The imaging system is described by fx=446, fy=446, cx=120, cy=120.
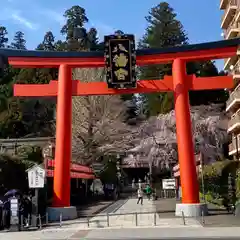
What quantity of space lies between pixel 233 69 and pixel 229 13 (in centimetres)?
693

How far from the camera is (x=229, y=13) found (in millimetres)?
52125

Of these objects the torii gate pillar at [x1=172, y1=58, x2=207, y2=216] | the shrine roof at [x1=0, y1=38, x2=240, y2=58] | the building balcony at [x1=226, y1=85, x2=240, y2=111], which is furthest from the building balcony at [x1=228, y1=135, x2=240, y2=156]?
the torii gate pillar at [x1=172, y1=58, x2=207, y2=216]

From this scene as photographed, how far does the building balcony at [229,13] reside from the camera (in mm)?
50000

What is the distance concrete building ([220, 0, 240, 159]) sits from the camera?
46531mm

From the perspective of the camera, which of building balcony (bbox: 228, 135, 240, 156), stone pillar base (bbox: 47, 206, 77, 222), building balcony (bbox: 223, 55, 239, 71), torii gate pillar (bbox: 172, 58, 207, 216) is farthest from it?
building balcony (bbox: 223, 55, 239, 71)

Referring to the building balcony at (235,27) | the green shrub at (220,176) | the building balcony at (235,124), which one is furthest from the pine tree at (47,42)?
the green shrub at (220,176)

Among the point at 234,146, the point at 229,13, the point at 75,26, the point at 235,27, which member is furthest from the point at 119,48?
the point at 75,26

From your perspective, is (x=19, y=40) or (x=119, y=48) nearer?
(x=119, y=48)

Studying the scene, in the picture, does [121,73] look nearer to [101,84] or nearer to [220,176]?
[101,84]

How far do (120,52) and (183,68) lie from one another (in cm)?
367

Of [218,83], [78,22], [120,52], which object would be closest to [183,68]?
[218,83]

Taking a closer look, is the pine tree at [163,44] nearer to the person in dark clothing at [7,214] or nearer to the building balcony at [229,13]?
the building balcony at [229,13]

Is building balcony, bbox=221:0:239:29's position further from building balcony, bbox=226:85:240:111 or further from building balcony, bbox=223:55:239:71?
building balcony, bbox=226:85:240:111

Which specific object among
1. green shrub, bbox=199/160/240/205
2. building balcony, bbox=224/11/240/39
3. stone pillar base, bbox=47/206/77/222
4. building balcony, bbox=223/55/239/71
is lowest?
stone pillar base, bbox=47/206/77/222
